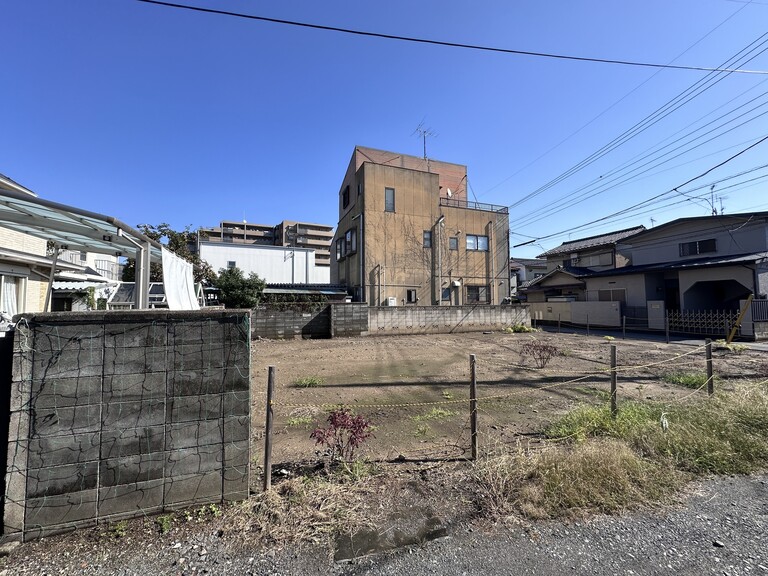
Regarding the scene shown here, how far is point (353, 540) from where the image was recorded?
2422mm

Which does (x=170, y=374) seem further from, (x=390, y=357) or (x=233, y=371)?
(x=390, y=357)

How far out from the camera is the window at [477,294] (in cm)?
2280

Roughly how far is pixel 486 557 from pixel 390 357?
8297 millimetres

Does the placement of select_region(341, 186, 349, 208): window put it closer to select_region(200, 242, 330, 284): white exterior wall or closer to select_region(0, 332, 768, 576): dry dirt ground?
select_region(200, 242, 330, 284): white exterior wall

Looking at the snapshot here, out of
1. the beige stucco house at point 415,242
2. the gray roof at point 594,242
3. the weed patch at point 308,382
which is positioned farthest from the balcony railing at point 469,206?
the weed patch at point 308,382

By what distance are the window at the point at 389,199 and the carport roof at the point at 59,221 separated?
667 inches

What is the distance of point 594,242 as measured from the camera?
1122 inches

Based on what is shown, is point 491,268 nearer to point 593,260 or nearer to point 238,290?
point 593,260

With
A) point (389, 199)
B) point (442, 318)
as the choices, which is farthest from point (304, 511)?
point (389, 199)

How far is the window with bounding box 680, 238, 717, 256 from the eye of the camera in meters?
Result: 18.2

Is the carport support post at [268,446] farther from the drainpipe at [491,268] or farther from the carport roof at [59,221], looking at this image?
the drainpipe at [491,268]

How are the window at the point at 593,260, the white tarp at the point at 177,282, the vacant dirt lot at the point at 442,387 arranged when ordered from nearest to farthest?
the vacant dirt lot at the point at 442,387 → the white tarp at the point at 177,282 → the window at the point at 593,260

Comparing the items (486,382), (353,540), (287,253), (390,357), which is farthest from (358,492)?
(287,253)

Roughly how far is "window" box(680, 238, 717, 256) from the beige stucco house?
9.90m
